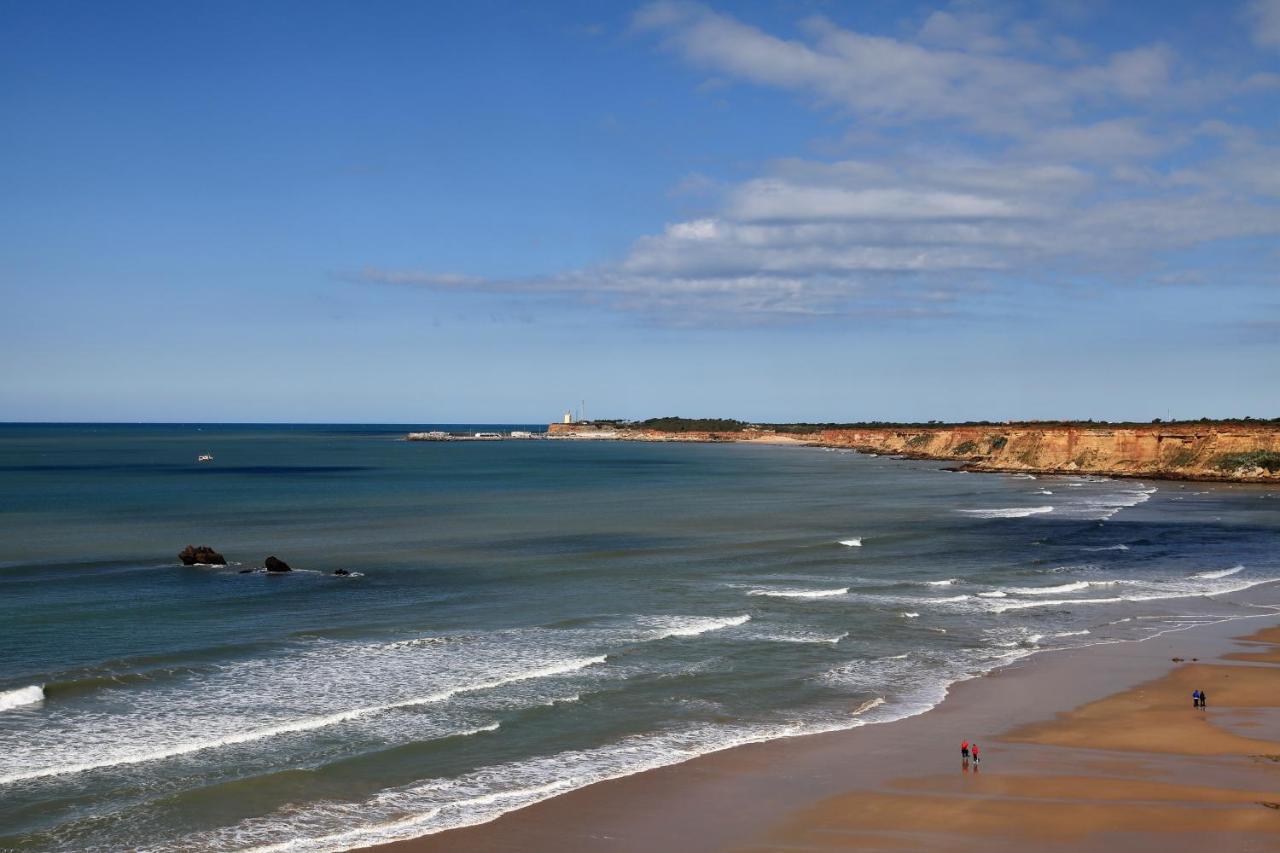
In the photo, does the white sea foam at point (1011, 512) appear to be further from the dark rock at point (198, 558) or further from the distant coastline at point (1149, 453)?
the dark rock at point (198, 558)

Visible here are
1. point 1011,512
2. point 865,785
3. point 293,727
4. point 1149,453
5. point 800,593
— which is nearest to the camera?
point 865,785

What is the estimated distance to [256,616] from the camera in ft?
106

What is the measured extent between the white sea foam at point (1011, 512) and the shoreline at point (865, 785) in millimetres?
42416

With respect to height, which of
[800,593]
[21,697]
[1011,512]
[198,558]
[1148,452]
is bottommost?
[21,697]

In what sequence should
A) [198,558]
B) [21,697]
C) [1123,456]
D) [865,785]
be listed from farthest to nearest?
[1123,456]
[198,558]
[21,697]
[865,785]

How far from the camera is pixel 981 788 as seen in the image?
18000 mm

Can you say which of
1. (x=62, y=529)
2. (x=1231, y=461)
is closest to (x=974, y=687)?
(x=62, y=529)

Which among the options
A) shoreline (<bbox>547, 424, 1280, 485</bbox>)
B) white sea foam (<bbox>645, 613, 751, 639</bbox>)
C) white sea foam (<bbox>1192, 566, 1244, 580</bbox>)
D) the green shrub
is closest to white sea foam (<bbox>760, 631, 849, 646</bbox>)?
white sea foam (<bbox>645, 613, 751, 639</bbox>)

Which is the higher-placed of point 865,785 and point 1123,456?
point 1123,456

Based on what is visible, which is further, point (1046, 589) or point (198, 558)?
point (198, 558)

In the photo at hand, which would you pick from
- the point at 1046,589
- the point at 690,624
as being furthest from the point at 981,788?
the point at 1046,589

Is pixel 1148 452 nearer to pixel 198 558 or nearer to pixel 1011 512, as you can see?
pixel 1011 512

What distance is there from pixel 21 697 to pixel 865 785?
18.4 metres

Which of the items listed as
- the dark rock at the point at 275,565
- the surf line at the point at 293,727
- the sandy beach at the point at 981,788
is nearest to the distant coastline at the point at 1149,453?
the sandy beach at the point at 981,788
